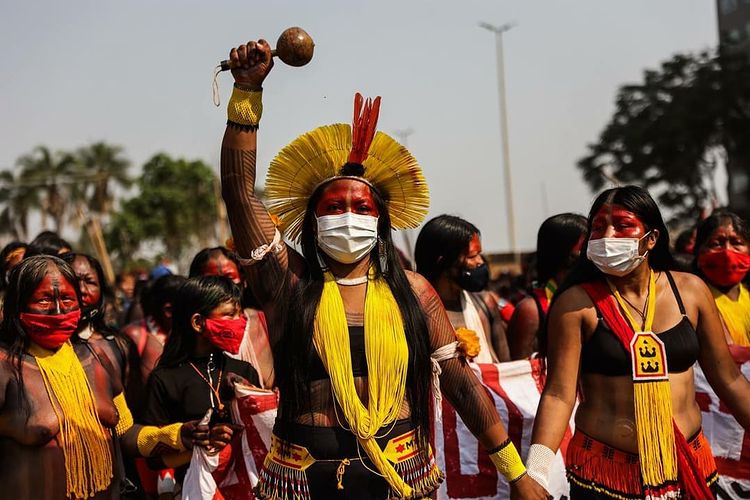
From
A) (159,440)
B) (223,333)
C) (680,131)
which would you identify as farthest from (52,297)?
(680,131)

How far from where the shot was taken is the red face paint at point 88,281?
575 centimetres

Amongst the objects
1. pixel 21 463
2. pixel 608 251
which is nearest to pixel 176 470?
pixel 21 463

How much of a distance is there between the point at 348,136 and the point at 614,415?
5.44 ft

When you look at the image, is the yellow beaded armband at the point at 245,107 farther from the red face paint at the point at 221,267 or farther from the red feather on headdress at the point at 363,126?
the red face paint at the point at 221,267

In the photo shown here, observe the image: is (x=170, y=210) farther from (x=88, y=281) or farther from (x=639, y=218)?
(x=639, y=218)

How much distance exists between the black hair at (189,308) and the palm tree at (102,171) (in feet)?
155

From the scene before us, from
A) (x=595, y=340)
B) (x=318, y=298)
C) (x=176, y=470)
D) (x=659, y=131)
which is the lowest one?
(x=176, y=470)

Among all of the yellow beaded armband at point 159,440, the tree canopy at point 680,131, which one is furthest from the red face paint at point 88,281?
the tree canopy at point 680,131

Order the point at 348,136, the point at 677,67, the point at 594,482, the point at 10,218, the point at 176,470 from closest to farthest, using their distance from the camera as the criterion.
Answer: the point at 348,136
the point at 594,482
the point at 176,470
the point at 677,67
the point at 10,218

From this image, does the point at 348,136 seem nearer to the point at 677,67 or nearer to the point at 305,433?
the point at 305,433

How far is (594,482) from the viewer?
3.94 meters

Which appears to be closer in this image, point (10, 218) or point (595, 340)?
point (595, 340)

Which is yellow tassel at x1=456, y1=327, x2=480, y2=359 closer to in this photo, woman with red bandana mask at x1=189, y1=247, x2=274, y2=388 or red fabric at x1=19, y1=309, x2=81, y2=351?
woman with red bandana mask at x1=189, y1=247, x2=274, y2=388

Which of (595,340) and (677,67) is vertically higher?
(677,67)
